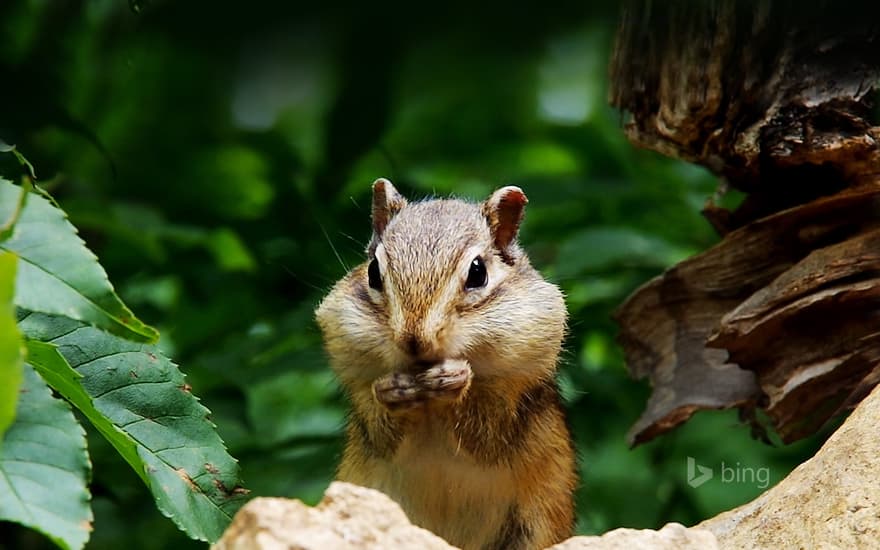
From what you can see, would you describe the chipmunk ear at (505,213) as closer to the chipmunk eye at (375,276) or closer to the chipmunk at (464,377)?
the chipmunk at (464,377)

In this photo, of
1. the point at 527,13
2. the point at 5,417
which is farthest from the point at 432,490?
the point at 527,13

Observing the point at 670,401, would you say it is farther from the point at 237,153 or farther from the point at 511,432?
the point at 237,153

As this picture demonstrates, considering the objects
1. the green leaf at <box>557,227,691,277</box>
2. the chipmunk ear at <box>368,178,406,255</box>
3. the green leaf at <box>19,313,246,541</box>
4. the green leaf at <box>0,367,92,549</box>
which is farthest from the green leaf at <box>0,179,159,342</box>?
the green leaf at <box>557,227,691,277</box>

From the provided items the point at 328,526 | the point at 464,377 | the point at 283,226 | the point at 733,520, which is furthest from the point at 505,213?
the point at 328,526

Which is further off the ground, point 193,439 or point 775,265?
point 193,439

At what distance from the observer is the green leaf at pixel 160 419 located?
2.44 m

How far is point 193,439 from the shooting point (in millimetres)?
2512

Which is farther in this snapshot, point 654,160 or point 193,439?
point 654,160

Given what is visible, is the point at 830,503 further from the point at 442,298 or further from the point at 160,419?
the point at 160,419

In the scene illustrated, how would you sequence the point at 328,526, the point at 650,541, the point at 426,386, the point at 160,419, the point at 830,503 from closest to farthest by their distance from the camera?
the point at 328,526
the point at 650,541
the point at 160,419
the point at 830,503
the point at 426,386

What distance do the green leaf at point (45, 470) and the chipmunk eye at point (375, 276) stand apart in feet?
4.65

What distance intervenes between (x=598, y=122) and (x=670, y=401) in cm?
200

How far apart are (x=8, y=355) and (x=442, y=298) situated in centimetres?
168

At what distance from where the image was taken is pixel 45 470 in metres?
1.99
